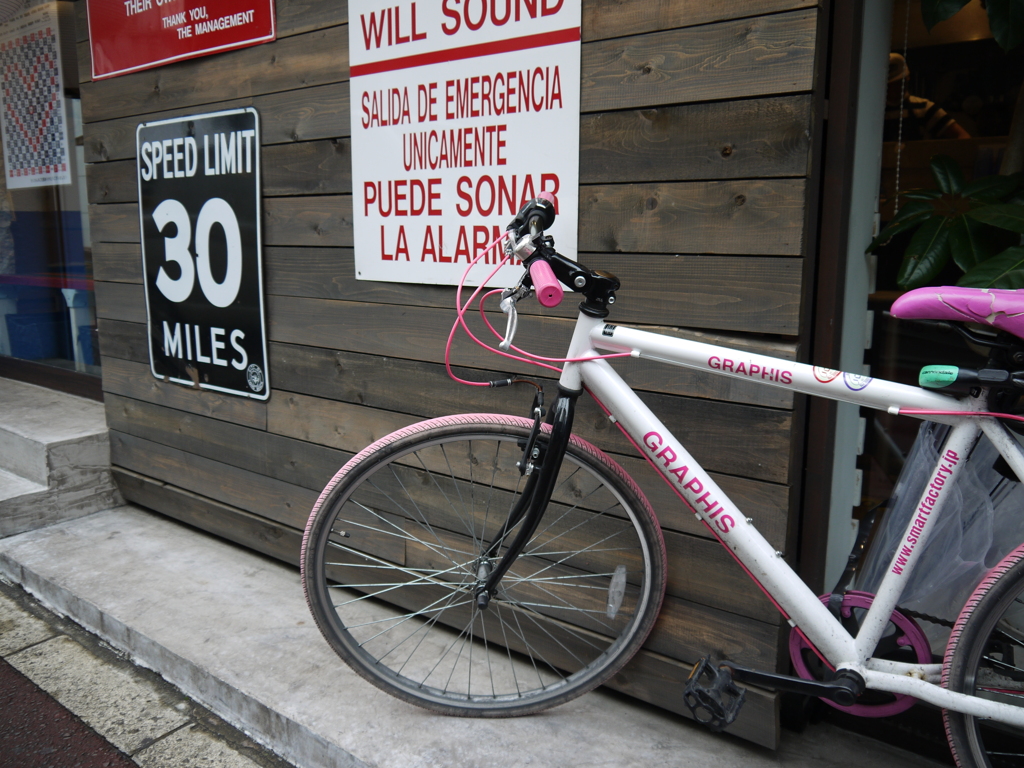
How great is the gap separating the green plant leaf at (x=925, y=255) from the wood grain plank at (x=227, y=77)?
1.67 metres

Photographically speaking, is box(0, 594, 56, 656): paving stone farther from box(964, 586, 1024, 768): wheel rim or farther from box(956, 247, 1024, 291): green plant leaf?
box(956, 247, 1024, 291): green plant leaf

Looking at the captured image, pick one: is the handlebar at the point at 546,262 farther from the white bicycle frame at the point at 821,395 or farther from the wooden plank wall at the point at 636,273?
the wooden plank wall at the point at 636,273

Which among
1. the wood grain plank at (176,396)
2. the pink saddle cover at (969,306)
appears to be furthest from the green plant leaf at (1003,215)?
the wood grain plank at (176,396)

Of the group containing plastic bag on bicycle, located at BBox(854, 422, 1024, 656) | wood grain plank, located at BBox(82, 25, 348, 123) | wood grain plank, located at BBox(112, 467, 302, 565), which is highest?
wood grain plank, located at BBox(82, 25, 348, 123)

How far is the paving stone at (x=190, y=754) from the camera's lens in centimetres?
200

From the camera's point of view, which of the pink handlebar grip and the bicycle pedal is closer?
the pink handlebar grip

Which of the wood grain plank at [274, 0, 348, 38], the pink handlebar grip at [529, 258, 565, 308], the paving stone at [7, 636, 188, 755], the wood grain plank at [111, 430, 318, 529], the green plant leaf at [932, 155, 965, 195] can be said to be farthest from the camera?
the wood grain plank at [111, 430, 318, 529]

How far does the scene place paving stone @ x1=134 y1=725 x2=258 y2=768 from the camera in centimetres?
200

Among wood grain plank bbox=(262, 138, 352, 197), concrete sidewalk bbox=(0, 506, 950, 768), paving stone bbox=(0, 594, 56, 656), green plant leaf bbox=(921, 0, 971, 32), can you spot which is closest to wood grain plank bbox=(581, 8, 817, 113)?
green plant leaf bbox=(921, 0, 971, 32)

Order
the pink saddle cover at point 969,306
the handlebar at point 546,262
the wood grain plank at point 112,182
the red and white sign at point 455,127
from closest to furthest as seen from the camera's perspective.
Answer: the pink saddle cover at point 969,306, the handlebar at point 546,262, the red and white sign at point 455,127, the wood grain plank at point 112,182

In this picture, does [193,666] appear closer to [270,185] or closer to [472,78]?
[270,185]

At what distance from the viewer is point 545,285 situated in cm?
147

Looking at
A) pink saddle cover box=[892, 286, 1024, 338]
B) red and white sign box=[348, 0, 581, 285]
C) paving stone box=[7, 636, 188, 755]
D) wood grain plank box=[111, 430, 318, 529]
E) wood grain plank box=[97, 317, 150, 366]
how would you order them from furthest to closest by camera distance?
wood grain plank box=[97, 317, 150, 366], wood grain plank box=[111, 430, 318, 529], paving stone box=[7, 636, 188, 755], red and white sign box=[348, 0, 581, 285], pink saddle cover box=[892, 286, 1024, 338]

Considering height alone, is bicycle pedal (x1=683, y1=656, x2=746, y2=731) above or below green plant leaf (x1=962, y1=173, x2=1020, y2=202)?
below
